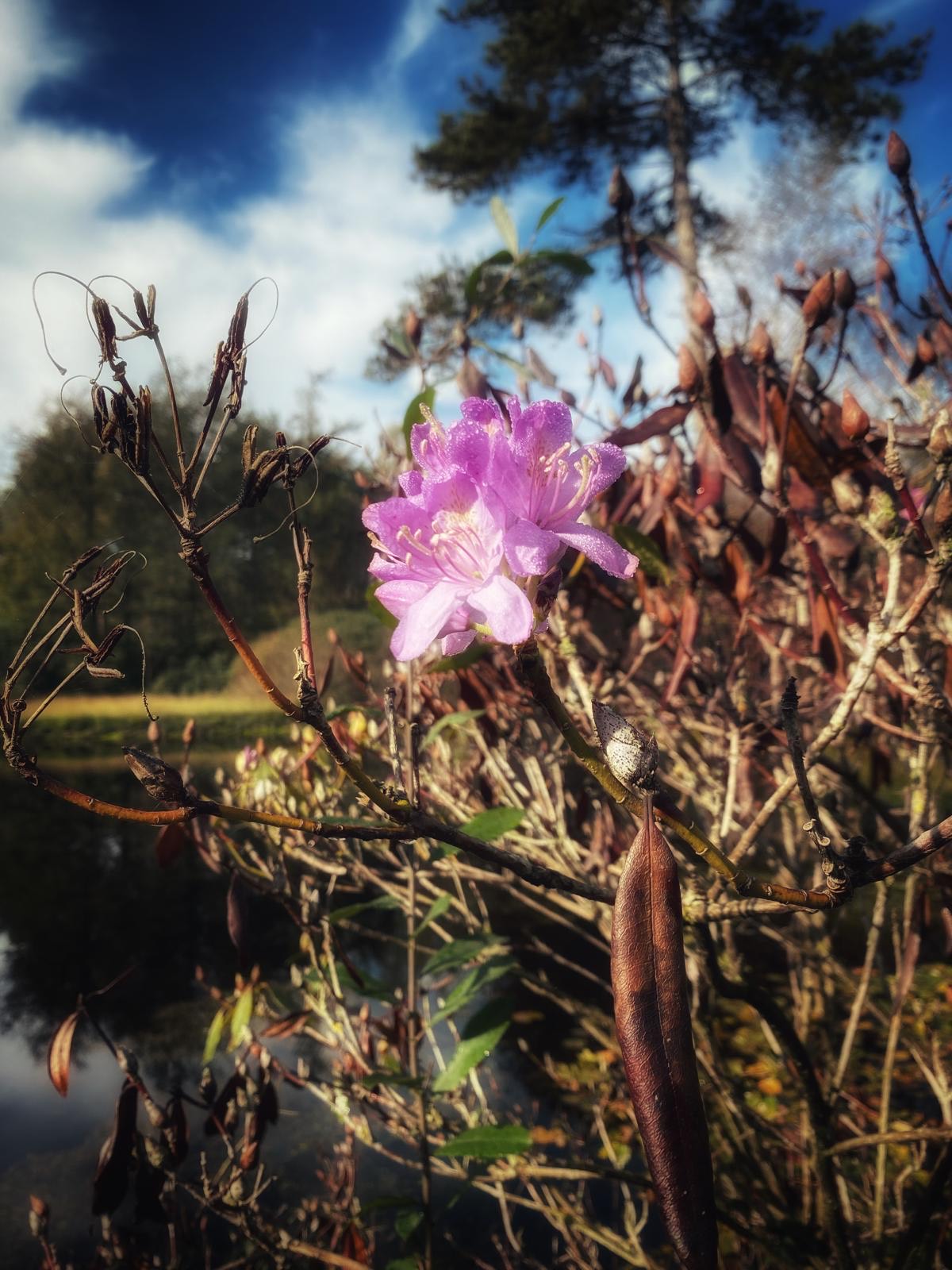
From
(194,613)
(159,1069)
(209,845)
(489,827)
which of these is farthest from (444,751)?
(194,613)

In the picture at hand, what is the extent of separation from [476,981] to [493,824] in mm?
431

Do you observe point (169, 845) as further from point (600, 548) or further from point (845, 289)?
point (845, 289)

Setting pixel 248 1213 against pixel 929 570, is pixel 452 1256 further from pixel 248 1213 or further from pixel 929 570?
pixel 929 570

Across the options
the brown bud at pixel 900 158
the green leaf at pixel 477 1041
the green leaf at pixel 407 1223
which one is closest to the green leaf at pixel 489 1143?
the green leaf at pixel 477 1041

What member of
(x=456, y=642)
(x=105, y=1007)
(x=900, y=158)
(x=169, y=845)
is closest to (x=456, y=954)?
(x=169, y=845)

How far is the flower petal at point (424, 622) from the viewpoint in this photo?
49cm

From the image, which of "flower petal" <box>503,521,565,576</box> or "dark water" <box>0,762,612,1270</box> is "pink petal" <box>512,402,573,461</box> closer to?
"flower petal" <box>503,521,565,576</box>

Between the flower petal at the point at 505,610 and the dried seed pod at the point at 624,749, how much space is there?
0.06m

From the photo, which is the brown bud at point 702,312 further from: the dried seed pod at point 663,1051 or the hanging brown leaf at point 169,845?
the hanging brown leaf at point 169,845

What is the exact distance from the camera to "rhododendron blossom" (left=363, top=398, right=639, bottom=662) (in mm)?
490

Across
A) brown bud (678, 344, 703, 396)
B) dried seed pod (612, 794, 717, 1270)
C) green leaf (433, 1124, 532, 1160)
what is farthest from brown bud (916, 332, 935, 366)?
green leaf (433, 1124, 532, 1160)

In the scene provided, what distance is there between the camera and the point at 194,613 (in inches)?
495

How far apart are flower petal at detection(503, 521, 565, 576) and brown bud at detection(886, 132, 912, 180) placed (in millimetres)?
1041

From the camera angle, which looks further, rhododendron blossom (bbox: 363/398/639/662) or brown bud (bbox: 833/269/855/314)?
brown bud (bbox: 833/269/855/314)
